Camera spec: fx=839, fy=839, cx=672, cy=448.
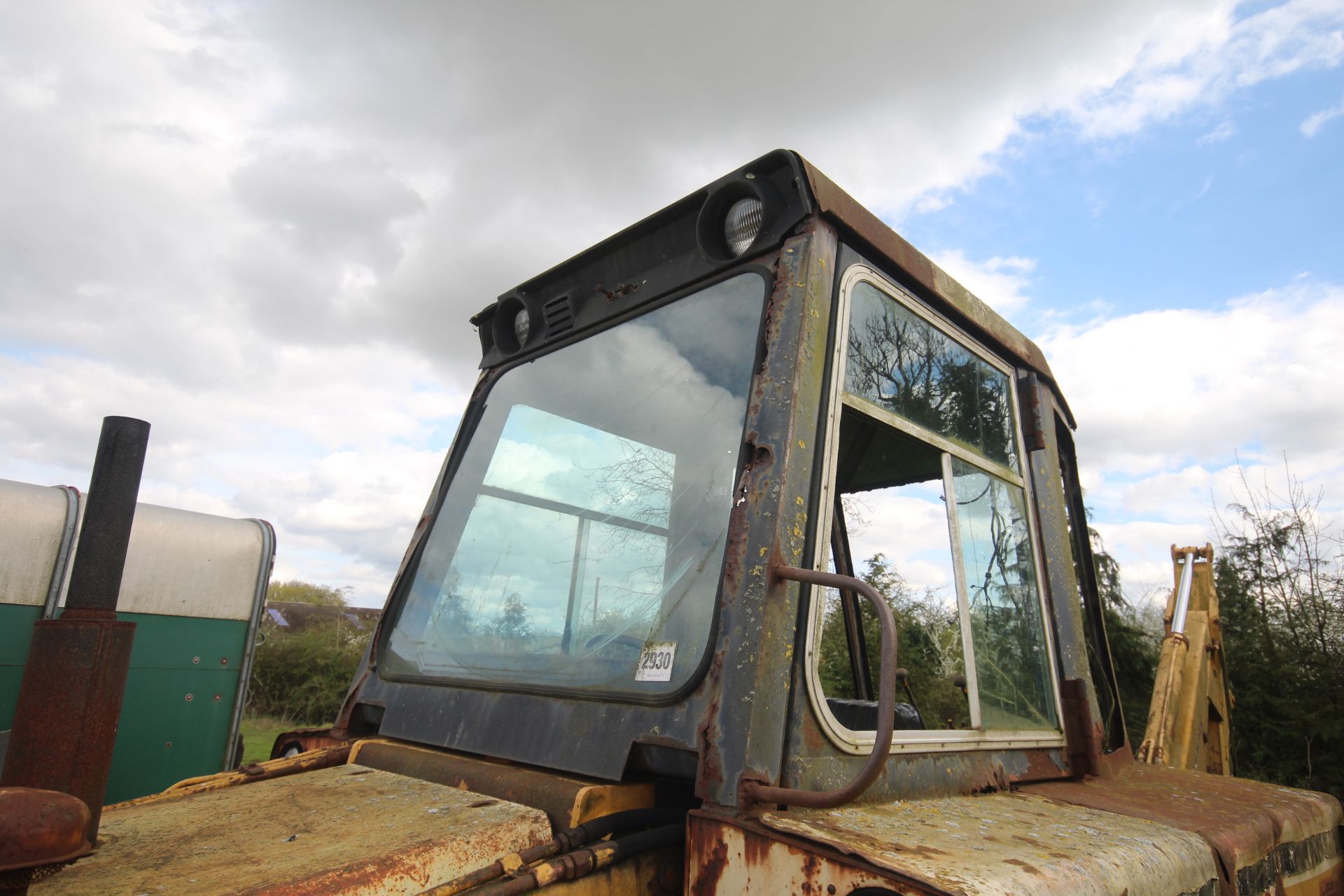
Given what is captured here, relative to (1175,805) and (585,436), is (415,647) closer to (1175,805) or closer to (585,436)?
(585,436)

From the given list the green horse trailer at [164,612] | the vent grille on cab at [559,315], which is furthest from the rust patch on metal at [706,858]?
the green horse trailer at [164,612]

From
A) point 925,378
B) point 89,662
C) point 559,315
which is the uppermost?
point 559,315

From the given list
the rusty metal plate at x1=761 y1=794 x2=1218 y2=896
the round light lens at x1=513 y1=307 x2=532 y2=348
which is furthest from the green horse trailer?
the rusty metal plate at x1=761 y1=794 x2=1218 y2=896

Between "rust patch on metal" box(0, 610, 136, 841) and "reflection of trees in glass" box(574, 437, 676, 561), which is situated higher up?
"reflection of trees in glass" box(574, 437, 676, 561)

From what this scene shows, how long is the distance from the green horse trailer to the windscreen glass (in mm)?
823

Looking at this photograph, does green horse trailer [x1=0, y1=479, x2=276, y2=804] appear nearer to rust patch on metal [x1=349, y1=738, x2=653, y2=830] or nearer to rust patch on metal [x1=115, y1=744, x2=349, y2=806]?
rust patch on metal [x1=115, y1=744, x2=349, y2=806]

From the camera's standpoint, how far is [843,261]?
1809 mm

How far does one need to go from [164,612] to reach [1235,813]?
2.98 meters

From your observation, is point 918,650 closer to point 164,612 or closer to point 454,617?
point 454,617

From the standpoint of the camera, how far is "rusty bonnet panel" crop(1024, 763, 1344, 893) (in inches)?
70.2

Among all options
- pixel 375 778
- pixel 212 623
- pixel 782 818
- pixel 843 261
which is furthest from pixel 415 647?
pixel 843 261

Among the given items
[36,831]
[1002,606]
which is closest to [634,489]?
[1002,606]

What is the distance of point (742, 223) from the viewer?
73.4 inches

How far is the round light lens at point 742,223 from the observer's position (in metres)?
1.83
